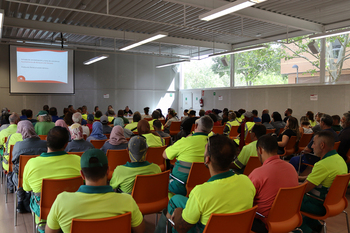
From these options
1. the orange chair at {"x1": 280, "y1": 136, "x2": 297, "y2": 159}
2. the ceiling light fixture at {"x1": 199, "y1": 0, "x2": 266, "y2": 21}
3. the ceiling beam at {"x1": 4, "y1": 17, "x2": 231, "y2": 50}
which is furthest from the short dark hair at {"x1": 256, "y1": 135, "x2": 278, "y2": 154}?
the ceiling beam at {"x1": 4, "y1": 17, "x2": 231, "y2": 50}

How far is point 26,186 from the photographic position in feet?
8.26

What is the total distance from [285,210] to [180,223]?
96cm

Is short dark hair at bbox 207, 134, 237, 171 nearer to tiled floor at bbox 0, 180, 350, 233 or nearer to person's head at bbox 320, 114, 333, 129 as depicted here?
tiled floor at bbox 0, 180, 350, 233

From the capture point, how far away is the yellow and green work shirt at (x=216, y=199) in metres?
1.70

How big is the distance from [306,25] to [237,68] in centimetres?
442

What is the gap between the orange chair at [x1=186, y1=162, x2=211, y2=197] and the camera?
2854 mm

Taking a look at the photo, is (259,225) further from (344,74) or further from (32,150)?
(344,74)

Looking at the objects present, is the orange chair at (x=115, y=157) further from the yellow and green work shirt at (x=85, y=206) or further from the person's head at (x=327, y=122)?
the person's head at (x=327, y=122)

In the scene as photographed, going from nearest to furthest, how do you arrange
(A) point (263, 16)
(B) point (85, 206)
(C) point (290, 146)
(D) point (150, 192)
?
(B) point (85, 206) < (D) point (150, 192) < (C) point (290, 146) < (A) point (263, 16)

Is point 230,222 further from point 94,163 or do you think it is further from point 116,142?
point 116,142

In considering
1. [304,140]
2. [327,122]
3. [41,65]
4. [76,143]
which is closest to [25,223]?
[76,143]

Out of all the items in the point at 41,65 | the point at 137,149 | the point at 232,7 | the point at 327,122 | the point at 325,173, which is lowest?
the point at 325,173

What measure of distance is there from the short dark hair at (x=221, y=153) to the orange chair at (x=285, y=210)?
55cm

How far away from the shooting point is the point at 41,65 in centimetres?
1137
